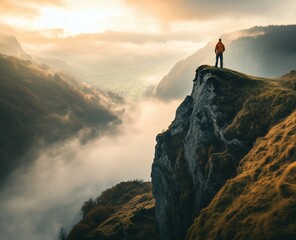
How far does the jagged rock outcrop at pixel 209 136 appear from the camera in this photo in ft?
146

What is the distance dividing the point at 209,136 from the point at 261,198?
2336cm

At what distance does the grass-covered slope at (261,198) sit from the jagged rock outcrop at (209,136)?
4.44 meters

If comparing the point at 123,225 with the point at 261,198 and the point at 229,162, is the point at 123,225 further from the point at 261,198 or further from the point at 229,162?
the point at 261,198

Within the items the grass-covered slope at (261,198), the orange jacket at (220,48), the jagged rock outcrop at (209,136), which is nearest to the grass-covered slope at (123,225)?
the jagged rock outcrop at (209,136)

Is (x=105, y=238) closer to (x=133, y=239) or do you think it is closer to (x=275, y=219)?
(x=133, y=239)

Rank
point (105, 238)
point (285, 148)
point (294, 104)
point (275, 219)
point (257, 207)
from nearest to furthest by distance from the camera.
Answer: point (275, 219) → point (257, 207) → point (285, 148) → point (294, 104) → point (105, 238)

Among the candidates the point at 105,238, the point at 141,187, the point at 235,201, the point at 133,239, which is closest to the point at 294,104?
the point at 235,201

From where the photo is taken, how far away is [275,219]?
27516mm

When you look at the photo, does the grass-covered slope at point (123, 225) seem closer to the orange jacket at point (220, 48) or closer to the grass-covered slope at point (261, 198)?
the orange jacket at point (220, 48)

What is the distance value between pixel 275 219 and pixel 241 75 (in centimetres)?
3637

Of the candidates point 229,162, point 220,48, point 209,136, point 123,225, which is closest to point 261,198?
point 229,162

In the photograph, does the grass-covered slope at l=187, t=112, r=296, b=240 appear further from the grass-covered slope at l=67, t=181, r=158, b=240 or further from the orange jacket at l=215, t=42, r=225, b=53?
the grass-covered slope at l=67, t=181, r=158, b=240

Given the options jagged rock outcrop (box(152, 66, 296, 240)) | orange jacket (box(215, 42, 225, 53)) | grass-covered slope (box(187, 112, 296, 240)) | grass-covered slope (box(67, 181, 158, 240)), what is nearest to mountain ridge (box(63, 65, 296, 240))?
grass-covered slope (box(187, 112, 296, 240))

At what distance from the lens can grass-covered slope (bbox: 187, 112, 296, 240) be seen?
27.5 meters
